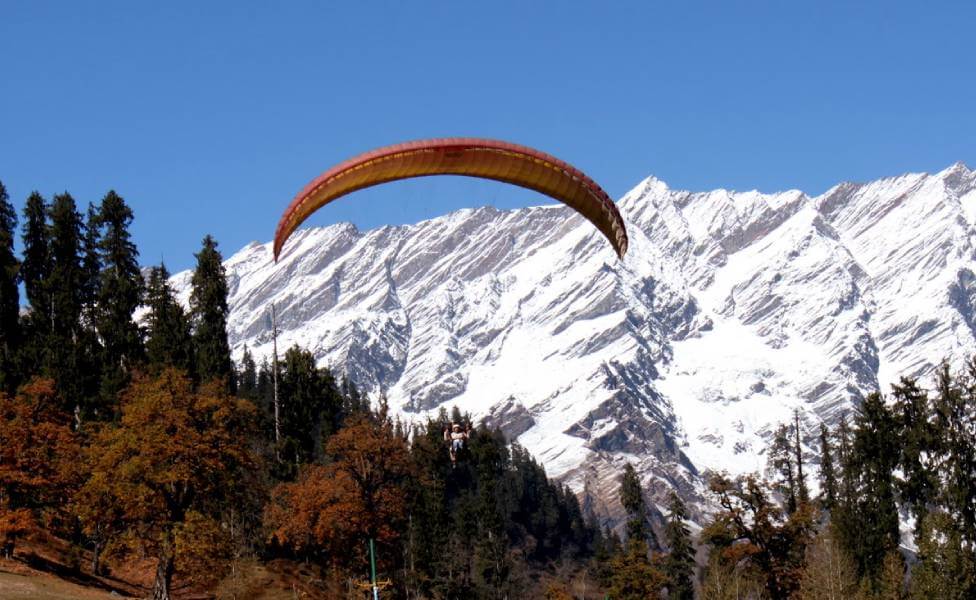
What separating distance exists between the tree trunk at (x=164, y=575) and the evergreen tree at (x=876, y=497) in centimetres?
5081

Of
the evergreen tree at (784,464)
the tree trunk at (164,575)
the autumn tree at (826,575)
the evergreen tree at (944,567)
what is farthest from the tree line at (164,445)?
the evergreen tree at (784,464)

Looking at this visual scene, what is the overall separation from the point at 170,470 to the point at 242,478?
8651 mm

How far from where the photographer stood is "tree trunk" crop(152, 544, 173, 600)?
211 feet

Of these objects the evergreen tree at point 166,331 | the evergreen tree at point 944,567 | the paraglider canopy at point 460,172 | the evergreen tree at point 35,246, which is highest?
the evergreen tree at point 35,246

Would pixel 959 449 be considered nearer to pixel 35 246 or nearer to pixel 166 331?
pixel 166 331

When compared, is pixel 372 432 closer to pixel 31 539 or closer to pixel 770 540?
pixel 31 539

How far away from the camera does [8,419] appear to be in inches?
2916

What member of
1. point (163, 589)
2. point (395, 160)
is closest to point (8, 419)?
point (163, 589)

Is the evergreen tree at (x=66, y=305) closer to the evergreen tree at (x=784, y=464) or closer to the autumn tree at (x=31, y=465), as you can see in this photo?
the autumn tree at (x=31, y=465)

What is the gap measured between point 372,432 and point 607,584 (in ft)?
157

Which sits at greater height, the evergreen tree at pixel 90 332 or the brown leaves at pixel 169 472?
the evergreen tree at pixel 90 332

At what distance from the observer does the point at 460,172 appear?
49.4 m

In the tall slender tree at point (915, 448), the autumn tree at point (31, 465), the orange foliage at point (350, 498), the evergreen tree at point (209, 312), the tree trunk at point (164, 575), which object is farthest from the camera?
the evergreen tree at point (209, 312)

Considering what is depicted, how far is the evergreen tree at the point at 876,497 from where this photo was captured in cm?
9712
